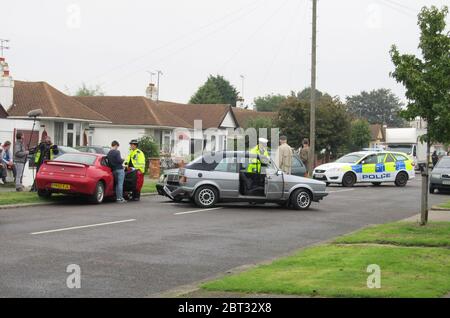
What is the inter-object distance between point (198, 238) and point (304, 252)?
7.77ft

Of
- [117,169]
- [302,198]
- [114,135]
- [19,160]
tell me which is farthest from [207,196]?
[114,135]

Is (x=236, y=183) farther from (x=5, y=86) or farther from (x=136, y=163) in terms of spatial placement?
(x=5, y=86)

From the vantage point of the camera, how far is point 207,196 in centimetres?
1861

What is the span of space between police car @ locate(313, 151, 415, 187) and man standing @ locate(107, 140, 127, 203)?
41.5ft

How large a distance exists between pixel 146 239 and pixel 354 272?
4517 mm

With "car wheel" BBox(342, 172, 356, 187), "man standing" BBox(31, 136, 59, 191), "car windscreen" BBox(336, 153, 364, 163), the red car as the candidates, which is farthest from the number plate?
"car windscreen" BBox(336, 153, 364, 163)

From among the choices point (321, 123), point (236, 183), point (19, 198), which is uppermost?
point (321, 123)

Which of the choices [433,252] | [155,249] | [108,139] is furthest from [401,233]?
[108,139]

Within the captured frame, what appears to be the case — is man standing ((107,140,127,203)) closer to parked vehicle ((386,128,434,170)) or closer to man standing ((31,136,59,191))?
man standing ((31,136,59,191))

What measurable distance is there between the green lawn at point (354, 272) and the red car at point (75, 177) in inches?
330

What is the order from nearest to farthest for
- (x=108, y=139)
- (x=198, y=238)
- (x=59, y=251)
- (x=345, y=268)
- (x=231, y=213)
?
(x=345, y=268) < (x=59, y=251) < (x=198, y=238) < (x=231, y=213) < (x=108, y=139)

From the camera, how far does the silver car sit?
729 inches

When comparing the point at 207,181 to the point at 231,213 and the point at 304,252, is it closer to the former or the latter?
the point at 231,213

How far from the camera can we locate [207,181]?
60.8ft
